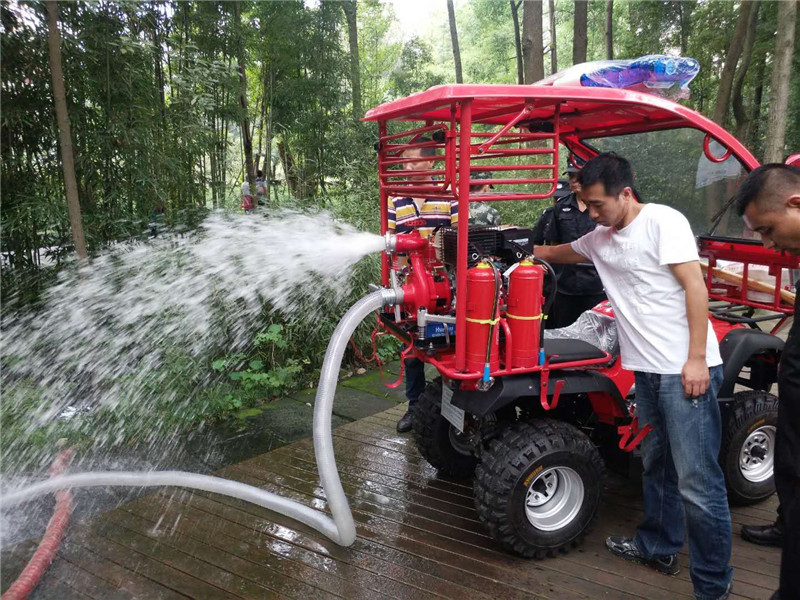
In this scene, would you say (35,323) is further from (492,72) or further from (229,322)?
(492,72)

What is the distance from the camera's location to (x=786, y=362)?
174 centimetres

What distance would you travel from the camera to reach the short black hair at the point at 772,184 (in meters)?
1.75

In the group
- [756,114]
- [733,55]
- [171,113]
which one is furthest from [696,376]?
[756,114]

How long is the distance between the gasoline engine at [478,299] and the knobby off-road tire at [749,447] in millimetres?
1245

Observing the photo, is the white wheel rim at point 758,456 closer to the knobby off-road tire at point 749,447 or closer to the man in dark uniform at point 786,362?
the knobby off-road tire at point 749,447

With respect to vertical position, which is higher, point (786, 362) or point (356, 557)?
point (786, 362)

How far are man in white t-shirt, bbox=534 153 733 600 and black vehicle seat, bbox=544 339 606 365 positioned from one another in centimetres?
32

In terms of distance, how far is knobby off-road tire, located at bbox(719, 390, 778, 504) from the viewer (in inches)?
116

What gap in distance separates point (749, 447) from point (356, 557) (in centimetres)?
216

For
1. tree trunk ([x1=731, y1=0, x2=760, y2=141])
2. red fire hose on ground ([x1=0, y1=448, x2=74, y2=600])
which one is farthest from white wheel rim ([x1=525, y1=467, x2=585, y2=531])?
tree trunk ([x1=731, y1=0, x2=760, y2=141])

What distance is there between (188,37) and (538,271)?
4.80 meters

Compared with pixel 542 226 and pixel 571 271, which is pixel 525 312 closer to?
pixel 571 271

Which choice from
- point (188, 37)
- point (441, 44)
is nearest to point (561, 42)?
point (441, 44)

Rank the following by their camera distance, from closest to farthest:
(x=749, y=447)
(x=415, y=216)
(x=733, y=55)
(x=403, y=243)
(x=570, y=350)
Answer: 1. (x=570, y=350)
2. (x=403, y=243)
3. (x=749, y=447)
4. (x=415, y=216)
5. (x=733, y=55)
